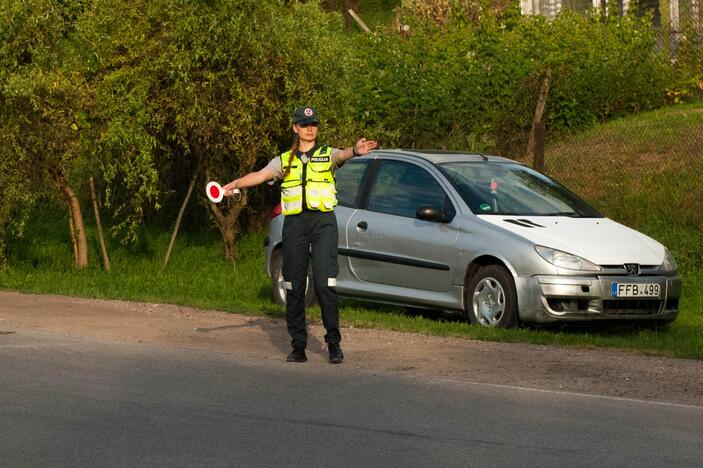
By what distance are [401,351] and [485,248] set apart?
1.88 m

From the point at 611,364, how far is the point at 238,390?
295 cm

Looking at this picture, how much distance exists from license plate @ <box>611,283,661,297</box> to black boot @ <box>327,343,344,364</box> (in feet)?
9.78

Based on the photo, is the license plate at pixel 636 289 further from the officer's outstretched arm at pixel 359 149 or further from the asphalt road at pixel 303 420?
the officer's outstretched arm at pixel 359 149

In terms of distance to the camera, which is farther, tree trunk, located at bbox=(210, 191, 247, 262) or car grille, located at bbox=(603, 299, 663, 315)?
tree trunk, located at bbox=(210, 191, 247, 262)

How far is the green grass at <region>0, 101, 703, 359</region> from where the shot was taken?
13.3m

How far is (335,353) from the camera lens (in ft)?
36.7

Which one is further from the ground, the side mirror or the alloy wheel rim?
the side mirror

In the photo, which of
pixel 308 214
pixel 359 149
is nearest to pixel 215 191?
pixel 308 214

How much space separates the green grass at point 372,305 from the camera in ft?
43.5

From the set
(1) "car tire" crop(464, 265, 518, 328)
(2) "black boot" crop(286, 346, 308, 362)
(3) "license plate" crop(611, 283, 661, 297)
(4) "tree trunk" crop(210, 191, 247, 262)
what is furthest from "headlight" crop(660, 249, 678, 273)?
(4) "tree trunk" crop(210, 191, 247, 262)

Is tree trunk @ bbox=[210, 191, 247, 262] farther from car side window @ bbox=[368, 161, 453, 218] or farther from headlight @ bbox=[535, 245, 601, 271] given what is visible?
headlight @ bbox=[535, 245, 601, 271]

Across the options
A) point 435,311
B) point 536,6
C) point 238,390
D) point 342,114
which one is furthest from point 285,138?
point 536,6

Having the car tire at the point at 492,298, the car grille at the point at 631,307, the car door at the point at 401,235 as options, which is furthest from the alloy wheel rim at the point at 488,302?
the car grille at the point at 631,307

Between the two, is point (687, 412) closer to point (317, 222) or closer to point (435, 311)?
point (317, 222)
